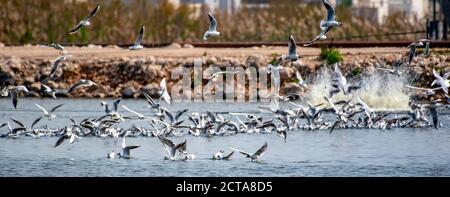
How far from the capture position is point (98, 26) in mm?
50000

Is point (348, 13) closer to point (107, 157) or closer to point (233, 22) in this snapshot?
point (233, 22)

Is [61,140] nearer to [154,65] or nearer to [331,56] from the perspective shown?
[154,65]

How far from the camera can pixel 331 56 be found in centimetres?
4084

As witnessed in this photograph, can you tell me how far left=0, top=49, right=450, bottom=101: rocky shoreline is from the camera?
40344 mm

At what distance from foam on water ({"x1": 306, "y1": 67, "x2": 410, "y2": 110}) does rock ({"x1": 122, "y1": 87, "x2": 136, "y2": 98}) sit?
425 centimetres

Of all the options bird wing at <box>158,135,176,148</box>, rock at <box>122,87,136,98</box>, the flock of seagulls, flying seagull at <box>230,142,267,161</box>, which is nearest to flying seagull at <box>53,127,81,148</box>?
the flock of seagulls

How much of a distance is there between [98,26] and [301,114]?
1963 centimetres

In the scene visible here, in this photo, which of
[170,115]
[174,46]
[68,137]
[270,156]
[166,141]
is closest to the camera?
[166,141]

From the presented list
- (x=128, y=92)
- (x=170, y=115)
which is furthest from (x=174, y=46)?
(x=170, y=115)

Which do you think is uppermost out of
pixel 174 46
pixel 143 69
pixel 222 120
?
pixel 174 46

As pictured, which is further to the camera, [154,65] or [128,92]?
[154,65]

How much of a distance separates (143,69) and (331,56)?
423 cm

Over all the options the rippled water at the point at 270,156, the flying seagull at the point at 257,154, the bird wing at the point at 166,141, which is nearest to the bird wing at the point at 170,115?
the rippled water at the point at 270,156
